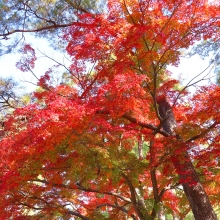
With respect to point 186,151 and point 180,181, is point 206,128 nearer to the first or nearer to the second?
point 186,151

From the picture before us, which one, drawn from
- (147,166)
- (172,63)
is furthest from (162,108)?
(147,166)

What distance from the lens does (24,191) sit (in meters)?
7.39

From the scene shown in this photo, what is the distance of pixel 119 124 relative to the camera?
23.2 ft

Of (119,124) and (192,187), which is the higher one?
(119,124)

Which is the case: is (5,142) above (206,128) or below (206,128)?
above

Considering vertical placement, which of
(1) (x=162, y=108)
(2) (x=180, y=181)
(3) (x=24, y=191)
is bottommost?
(2) (x=180, y=181)

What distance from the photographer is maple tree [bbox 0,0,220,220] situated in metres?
5.38

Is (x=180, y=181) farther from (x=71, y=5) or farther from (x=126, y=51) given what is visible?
(x=71, y=5)

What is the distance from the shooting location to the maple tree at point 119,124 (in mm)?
5375

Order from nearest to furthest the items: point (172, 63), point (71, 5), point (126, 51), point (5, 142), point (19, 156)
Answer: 1. point (19, 156)
2. point (5, 142)
3. point (126, 51)
4. point (172, 63)
5. point (71, 5)

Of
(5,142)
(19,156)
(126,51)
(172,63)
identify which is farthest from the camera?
(172,63)

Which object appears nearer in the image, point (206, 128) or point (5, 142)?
point (5, 142)

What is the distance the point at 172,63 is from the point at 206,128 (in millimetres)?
1894

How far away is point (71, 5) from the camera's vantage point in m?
8.96
